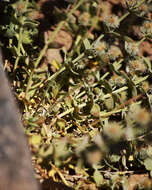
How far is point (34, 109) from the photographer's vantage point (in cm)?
144

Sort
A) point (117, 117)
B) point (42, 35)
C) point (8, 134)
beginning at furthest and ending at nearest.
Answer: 1. point (42, 35)
2. point (117, 117)
3. point (8, 134)

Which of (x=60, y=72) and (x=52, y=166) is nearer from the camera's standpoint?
(x=52, y=166)

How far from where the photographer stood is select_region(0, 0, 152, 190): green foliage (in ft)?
4.04

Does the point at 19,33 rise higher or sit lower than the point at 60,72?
higher

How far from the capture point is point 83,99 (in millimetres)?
1541

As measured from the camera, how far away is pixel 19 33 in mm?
1372

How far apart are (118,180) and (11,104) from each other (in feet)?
2.15

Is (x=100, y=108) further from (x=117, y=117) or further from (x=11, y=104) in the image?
(x=11, y=104)

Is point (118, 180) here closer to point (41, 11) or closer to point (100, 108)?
point (100, 108)

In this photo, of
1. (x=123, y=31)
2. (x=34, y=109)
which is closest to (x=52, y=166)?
(x=34, y=109)

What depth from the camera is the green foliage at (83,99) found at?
1.23m

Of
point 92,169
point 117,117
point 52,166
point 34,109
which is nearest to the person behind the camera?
point 52,166

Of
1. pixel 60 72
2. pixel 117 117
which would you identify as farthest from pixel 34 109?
pixel 117 117

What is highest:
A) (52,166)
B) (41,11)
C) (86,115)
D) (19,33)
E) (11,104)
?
(41,11)
